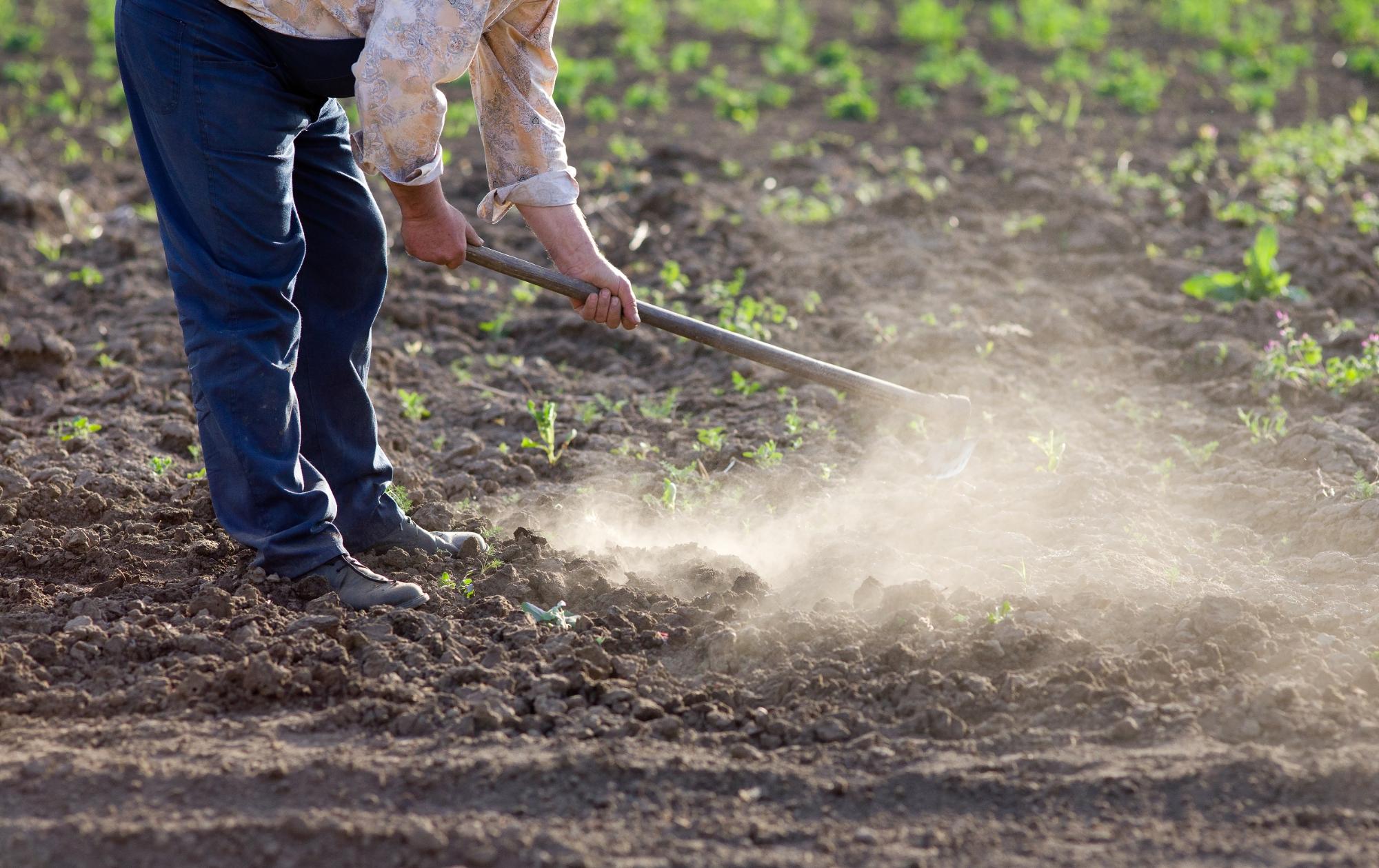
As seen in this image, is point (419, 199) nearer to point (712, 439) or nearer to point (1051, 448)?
point (712, 439)

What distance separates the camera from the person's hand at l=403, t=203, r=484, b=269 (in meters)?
3.27

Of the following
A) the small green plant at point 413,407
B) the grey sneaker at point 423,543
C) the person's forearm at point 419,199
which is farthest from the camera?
the small green plant at point 413,407

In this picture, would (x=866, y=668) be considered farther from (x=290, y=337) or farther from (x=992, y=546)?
(x=290, y=337)

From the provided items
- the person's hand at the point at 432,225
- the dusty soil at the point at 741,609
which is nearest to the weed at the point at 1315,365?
the dusty soil at the point at 741,609

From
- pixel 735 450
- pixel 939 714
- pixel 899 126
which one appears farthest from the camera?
pixel 899 126

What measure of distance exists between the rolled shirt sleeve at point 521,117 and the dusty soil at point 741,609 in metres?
0.96

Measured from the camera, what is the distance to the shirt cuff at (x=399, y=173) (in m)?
3.05

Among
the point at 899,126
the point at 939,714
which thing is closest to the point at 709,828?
the point at 939,714

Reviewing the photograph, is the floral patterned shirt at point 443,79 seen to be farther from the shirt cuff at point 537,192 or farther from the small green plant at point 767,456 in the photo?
the small green plant at point 767,456

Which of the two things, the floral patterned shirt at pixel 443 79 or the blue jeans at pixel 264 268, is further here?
the blue jeans at pixel 264 268

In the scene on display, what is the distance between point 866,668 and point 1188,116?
6649 millimetres

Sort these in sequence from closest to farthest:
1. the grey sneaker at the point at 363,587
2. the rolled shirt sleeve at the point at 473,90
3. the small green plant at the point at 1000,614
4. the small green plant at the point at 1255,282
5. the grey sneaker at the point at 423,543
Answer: the rolled shirt sleeve at the point at 473,90, the small green plant at the point at 1000,614, the grey sneaker at the point at 363,587, the grey sneaker at the point at 423,543, the small green plant at the point at 1255,282

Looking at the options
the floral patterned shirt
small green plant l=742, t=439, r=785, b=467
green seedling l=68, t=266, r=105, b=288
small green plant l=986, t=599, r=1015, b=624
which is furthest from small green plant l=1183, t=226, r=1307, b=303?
green seedling l=68, t=266, r=105, b=288

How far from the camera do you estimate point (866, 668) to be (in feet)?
10.2
